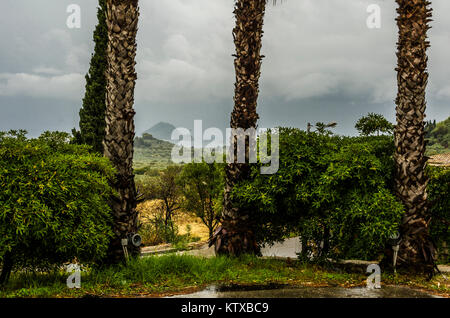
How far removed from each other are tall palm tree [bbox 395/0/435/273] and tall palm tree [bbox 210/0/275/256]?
9.80 ft

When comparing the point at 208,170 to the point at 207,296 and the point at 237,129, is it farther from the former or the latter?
the point at 207,296

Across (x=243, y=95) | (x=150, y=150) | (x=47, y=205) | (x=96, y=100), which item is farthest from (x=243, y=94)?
(x=150, y=150)

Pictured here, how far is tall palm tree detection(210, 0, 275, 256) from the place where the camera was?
8.07 metres

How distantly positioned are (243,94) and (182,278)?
4228 mm

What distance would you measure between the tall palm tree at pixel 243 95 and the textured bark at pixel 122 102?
80.5 inches

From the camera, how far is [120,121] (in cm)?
718

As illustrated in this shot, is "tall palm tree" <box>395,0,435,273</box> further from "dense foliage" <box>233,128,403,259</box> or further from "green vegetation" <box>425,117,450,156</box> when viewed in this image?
"green vegetation" <box>425,117,450,156</box>

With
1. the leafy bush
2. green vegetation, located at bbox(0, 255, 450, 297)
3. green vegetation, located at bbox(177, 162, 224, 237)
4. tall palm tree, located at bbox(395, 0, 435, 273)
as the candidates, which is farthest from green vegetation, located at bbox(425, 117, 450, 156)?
the leafy bush

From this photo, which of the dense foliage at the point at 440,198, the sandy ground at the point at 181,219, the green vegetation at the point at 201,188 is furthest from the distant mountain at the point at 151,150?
the dense foliage at the point at 440,198

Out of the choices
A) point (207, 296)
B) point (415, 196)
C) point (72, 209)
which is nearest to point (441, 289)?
point (415, 196)

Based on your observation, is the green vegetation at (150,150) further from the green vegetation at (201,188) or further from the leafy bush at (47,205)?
the leafy bush at (47,205)

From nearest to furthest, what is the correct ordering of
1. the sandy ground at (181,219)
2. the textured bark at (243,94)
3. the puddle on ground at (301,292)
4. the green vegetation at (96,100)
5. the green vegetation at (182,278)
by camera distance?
1. the puddle on ground at (301,292)
2. the green vegetation at (182,278)
3. the textured bark at (243,94)
4. the green vegetation at (96,100)
5. the sandy ground at (181,219)

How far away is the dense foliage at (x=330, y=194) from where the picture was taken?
22.9 feet
